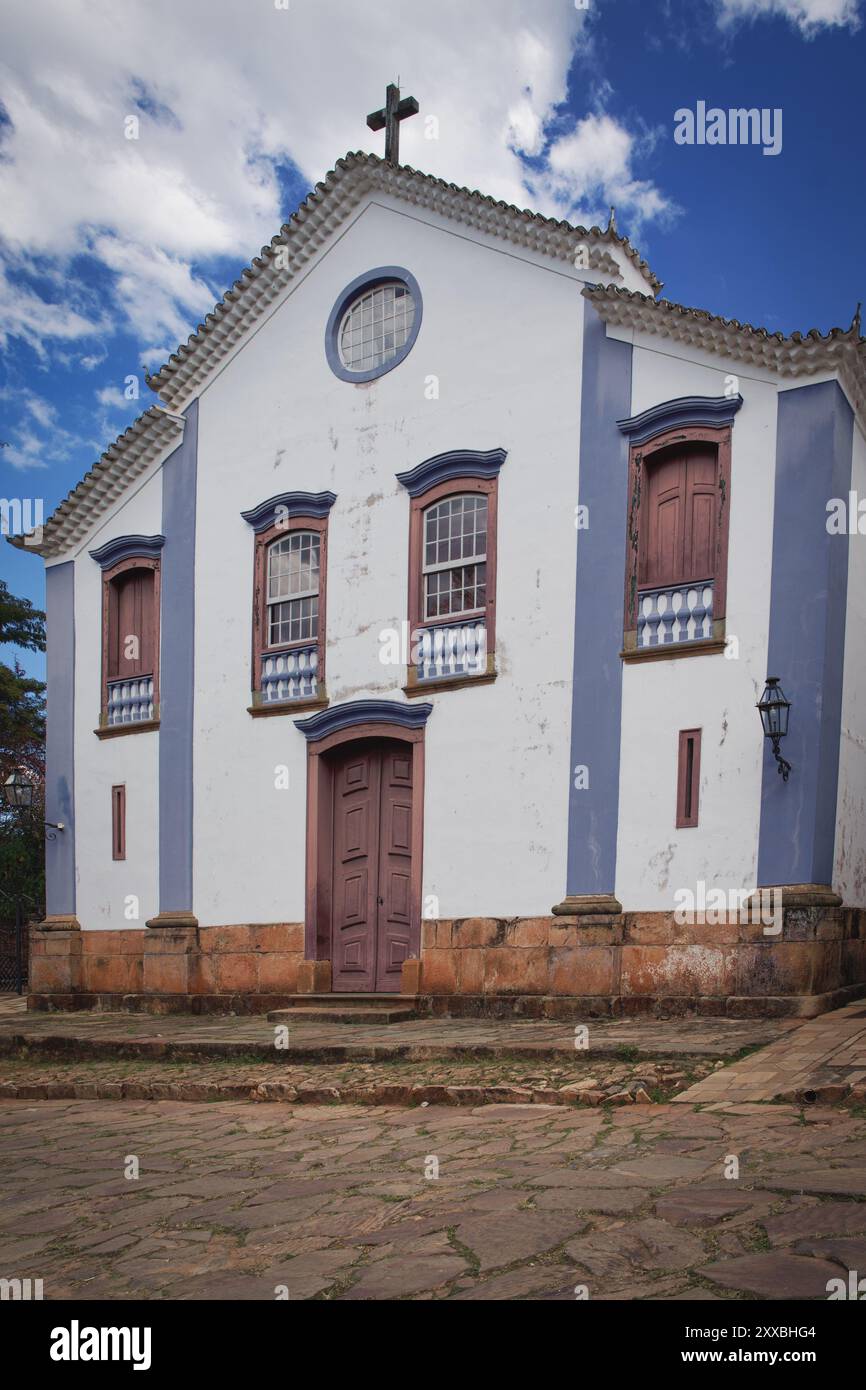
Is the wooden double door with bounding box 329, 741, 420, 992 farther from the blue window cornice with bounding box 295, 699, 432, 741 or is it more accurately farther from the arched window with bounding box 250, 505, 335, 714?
the arched window with bounding box 250, 505, 335, 714

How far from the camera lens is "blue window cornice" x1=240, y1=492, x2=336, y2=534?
13.2 metres

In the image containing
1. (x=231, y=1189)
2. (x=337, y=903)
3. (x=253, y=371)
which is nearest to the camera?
(x=231, y=1189)

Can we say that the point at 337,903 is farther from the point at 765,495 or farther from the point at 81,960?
the point at 765,495

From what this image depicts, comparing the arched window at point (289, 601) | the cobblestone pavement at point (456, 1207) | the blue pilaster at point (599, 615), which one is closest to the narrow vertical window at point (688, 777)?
the blue pilaster at point (599, 615)

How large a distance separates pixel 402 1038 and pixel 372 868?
139 inches

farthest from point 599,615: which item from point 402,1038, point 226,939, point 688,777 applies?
point 226,939

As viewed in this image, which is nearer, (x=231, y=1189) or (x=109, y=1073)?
(x=231, y=1189)

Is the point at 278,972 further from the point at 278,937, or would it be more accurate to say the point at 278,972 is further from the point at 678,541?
the point at 678,541

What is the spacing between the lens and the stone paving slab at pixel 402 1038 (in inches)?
316

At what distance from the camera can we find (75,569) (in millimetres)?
15930

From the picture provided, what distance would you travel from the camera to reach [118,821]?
15.0 meters

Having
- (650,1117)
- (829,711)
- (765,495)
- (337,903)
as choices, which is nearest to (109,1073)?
(337,903)

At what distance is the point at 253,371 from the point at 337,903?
20.6ft

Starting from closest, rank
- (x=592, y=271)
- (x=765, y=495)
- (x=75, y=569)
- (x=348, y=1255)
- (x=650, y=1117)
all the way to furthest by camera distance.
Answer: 1. (x=348, y=1255)
2. (x=650, y=1117)
3. (x=765, y=495)
4. (x=592, y=271)
5. (x=75, y=569)
